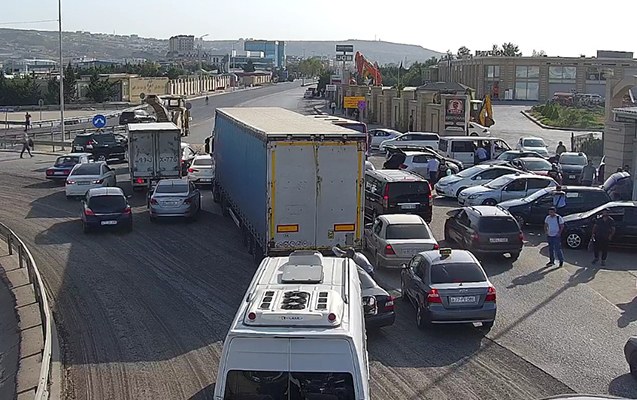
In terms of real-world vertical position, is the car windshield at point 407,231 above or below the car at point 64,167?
above

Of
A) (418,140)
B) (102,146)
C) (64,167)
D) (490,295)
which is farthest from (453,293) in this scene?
(418,140)

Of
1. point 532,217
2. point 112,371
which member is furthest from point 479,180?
point 112,371

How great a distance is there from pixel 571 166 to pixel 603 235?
14919 millimetres

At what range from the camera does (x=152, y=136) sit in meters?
30.9

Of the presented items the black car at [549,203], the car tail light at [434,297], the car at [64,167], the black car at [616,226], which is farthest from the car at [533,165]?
the car tail light at [434,297]

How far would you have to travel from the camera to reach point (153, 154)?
31094mm

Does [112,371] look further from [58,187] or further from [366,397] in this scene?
[58,187]

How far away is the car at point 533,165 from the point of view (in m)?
34.3

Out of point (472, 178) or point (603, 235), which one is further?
point (472, 178)

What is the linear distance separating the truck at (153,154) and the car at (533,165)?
528 inches

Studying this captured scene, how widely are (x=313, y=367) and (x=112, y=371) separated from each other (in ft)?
19.7

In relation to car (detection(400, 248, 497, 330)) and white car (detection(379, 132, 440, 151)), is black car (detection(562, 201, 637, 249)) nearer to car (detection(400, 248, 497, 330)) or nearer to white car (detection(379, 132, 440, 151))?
car (detection(400, 248, 497, 330))

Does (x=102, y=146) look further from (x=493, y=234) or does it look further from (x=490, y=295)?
(x=490, y=295)

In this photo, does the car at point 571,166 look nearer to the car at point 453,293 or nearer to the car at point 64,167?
the car at point 64,167
